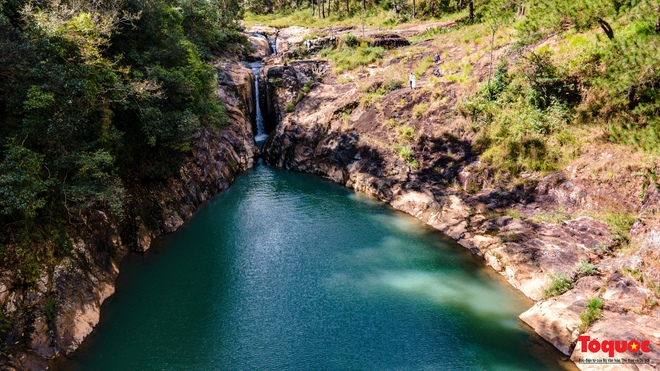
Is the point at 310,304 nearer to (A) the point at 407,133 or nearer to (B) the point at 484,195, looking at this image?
(B) the point at 484,195

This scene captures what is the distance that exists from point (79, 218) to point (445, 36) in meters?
39.9

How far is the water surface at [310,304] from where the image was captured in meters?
16.9

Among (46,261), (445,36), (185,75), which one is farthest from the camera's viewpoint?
(445,36)

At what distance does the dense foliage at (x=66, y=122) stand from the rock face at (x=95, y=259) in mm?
835

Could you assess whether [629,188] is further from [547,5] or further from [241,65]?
[241,65]

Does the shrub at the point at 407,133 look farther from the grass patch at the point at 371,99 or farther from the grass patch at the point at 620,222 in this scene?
the grass patch at the point at 620,222

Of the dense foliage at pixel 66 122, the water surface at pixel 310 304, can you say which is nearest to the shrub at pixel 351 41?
the water surface at pixel 310 304

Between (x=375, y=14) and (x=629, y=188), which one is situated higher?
(x=375, y=14)

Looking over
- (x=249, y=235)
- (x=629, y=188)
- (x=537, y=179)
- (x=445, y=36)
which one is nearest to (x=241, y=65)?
(x=445, y=36)

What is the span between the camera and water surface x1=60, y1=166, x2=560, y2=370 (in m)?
16.9

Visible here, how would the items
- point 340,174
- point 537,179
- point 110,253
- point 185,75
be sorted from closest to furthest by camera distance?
point 110,253, point 537,179, point 185,75, point 340,174

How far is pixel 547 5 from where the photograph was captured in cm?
2289

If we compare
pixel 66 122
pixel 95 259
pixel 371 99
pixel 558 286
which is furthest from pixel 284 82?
pixel 558 286

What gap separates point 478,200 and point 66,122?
23345 millimetres
